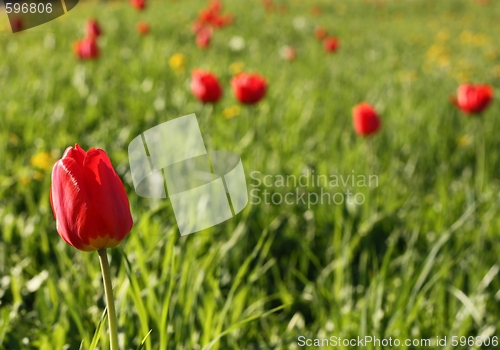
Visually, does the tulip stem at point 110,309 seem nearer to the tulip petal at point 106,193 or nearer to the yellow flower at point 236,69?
the tulip petal at point 106,193

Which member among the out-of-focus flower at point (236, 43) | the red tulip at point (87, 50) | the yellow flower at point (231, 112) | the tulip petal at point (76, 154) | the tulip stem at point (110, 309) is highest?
the tulip petal at point (76, 154)

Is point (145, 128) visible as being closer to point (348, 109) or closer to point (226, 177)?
point (226, 177)

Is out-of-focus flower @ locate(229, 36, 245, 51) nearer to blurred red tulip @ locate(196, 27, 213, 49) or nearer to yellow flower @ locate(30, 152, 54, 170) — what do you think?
blurred red tulip @ locate(196, 27, 213, 49)

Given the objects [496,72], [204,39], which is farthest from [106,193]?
[496,72]

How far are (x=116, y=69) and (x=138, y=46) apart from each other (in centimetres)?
95

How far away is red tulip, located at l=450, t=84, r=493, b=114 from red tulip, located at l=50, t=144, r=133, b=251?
4.80ft

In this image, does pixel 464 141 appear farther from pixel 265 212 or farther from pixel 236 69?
pixel 236 69

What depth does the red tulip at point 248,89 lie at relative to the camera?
1.76m

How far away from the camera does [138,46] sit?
13.1ft

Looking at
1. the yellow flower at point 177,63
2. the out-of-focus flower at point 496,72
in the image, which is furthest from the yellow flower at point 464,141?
the out-of-focus flower at point 496,72

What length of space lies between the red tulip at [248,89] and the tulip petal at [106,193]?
46.8 inches

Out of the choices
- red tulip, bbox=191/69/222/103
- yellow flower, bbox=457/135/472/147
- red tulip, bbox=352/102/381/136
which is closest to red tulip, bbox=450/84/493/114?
red tulip, bbox=352/102/381/136

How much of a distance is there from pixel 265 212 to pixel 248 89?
1.43 feet

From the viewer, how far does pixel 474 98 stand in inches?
69.6
